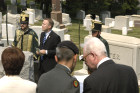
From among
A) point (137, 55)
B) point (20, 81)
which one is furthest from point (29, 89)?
point (137, 55)

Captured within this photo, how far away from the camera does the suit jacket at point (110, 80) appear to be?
3.83 meters

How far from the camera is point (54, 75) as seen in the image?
12.9ft

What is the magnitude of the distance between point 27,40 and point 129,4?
74.1ft

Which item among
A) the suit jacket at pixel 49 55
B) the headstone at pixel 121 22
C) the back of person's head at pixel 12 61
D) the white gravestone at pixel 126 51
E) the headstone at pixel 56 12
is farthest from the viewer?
the headstone at pixel 121 22

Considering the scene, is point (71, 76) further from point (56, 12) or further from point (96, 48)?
point (56, 12)

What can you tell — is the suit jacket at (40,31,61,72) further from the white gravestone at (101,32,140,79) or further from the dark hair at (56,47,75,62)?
the dark hair at (56,47,75,62)

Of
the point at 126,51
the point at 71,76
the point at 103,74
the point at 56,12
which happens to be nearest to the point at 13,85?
the point at 71,76

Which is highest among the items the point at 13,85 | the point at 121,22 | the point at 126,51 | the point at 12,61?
the point at 12,61

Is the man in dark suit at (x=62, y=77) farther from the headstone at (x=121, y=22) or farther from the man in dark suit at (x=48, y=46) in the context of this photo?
the headstone at (x=121, y=22)

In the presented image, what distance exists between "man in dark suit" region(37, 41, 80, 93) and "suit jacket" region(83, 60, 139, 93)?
0.17 metres

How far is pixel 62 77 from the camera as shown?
12.8ft

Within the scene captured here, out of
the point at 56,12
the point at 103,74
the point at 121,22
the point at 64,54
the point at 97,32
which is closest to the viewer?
the point at 103,74

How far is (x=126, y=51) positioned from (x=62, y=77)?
6351mm

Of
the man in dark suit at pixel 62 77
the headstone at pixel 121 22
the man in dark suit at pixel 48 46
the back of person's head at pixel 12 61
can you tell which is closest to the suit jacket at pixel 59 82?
the man in dark suit at pixel 62 77
